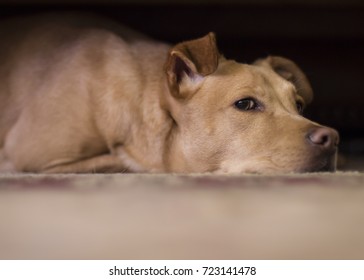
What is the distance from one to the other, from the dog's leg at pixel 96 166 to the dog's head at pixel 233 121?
0.65ft

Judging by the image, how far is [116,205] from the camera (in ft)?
3.56

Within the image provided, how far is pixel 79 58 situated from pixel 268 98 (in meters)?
0.73

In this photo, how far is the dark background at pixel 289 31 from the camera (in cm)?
266

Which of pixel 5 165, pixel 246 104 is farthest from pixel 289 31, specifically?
pixel 5 165

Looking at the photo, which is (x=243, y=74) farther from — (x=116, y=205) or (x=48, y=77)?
(x=116, y=205)

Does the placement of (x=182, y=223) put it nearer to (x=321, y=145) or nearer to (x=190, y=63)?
(x=321, y=145)

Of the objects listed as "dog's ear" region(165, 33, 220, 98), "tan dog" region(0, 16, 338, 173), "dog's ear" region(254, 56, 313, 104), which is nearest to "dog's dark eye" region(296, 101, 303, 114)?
"tan dog" region(0, 16, 338, 173)

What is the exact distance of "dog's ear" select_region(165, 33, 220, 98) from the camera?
1.77m

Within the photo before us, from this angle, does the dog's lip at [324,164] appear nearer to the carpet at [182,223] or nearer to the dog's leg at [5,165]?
the carpet at [182,223]

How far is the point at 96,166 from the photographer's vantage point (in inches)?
76.3

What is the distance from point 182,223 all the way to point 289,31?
2005 mm

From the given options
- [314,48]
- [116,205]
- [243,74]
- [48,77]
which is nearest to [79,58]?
[48,77]

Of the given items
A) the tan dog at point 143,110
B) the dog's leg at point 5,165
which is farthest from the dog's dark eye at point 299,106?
the dog's leg at point 5,165

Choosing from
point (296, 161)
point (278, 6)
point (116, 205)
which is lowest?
point (116, 205)
